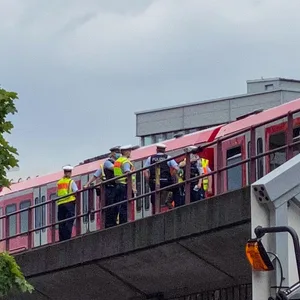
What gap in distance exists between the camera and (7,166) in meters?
15.1

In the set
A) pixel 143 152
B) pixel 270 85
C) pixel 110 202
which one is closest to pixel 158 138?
pixel 270 85

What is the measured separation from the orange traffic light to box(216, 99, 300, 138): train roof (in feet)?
47.9

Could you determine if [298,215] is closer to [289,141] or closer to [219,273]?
[289,141]

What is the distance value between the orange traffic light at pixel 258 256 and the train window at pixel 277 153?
222 inches

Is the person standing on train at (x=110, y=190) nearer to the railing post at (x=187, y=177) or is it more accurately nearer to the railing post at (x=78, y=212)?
the railing post at (x=78, y=212)

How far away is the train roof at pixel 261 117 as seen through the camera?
21.2 meters

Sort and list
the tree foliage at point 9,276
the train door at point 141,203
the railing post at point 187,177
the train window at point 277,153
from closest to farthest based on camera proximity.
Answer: the train window at point 277,153 → the tree foliage at point 9,276 → the railing post at point 187,177 → the train door at point 141,203

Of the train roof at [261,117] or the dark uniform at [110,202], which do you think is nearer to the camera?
the dark uniform at [110,202]

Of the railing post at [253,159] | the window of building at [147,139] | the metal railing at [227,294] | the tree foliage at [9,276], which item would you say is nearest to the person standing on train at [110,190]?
the metal railing at [227,294]

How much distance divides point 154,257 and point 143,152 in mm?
8944

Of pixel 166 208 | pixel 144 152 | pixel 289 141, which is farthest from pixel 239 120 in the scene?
pixel 289 141

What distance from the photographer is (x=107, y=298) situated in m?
21.0

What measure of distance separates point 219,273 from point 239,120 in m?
6.65

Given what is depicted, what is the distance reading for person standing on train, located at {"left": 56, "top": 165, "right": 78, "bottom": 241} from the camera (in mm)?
21592
